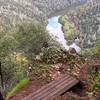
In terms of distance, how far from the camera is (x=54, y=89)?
45.3ft

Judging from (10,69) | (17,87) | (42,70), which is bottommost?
(10,69)

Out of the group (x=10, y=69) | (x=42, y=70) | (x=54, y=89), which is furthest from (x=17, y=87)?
(x=10, y=69)

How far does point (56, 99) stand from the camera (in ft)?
39.2

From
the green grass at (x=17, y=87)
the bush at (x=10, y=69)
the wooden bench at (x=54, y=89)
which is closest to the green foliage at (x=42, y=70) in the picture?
the green grass at (x=17, y=87)

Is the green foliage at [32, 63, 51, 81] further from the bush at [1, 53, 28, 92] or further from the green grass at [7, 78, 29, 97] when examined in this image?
the bush at [1, 53, 28, 92]

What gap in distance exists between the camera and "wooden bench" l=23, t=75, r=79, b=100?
13098mm

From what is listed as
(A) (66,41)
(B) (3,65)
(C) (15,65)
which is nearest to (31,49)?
(C) (15,65)

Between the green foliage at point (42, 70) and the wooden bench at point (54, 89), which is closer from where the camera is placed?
the wooden bench at point (54, 89)

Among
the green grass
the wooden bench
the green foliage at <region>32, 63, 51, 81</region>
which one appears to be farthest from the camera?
the green foliage at <region>32, 63, 51, 81</region>

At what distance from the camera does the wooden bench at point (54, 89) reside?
43.0ft

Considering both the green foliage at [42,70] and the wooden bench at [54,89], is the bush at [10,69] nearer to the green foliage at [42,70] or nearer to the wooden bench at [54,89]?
the green foliage at [42,70]

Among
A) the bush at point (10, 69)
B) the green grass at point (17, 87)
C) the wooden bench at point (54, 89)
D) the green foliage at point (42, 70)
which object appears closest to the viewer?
the wooden bench at point (54, 89)

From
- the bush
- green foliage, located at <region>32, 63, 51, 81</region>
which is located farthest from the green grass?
the bush

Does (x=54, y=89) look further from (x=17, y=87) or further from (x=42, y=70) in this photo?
(x=42, y=70)
